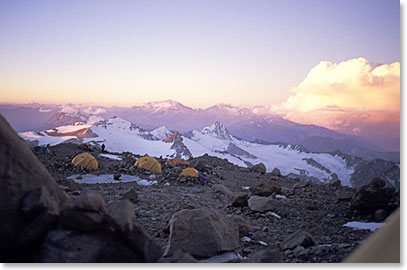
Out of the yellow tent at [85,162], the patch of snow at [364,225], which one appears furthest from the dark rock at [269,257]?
the yellow tent at [85,162]

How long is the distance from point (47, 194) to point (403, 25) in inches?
251

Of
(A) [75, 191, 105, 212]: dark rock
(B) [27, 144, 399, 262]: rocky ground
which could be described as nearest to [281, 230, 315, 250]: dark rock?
(B) [27, 144, 399, 262]: rocky ground

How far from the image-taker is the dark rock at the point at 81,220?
10.3 feet

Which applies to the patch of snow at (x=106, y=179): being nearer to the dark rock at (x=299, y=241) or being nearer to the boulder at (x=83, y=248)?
the dark rock at (x=299, y=241)

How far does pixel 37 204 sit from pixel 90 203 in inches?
22.8

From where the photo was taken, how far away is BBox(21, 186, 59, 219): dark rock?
3.18m

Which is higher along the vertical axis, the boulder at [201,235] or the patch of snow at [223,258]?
the boulder at [201,235]

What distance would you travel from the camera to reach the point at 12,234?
321cm

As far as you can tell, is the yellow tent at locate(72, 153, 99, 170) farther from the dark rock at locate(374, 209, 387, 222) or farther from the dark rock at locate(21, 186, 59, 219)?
the dark rock at locate(374, 209, 387, 222)

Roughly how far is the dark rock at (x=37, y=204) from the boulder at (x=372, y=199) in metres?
6.23

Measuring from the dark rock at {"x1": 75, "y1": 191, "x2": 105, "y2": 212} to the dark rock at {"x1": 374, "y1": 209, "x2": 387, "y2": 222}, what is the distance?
5681 mm

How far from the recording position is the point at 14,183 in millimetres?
3312

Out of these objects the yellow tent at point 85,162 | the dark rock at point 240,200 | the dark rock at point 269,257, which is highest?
the dark rock at point 269,257

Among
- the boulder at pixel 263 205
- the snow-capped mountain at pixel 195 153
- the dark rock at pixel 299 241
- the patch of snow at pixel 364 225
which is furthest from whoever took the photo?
the snow-capped mountain at pixel 195 153
